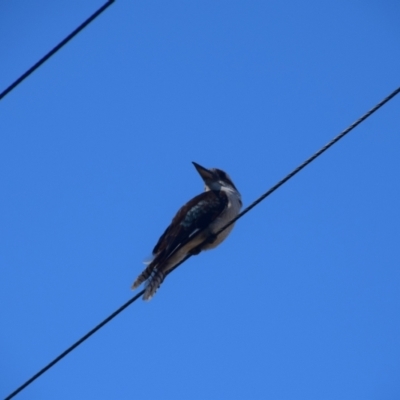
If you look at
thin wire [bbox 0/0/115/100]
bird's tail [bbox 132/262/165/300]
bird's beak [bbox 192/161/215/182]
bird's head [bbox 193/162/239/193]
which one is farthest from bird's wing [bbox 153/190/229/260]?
thin wire [bbox 0/0/115/100]

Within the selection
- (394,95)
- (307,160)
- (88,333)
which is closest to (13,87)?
(88,333)

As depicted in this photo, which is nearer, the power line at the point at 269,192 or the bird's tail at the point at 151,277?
the power line at the point at 269,192

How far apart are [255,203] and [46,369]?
177 centimetres

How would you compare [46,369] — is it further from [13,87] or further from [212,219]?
[212,219]

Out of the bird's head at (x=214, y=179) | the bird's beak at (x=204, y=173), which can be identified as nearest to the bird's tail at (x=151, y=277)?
the bird's head at (x=214, y=179)

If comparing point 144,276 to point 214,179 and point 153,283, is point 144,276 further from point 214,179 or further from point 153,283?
point 214,179

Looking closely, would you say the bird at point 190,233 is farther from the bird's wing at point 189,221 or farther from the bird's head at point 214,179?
the bird's head at point 214,179

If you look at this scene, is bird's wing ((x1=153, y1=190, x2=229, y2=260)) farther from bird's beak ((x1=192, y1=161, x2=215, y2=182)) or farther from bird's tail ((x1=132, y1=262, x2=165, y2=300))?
bird's beak ((x1=192, y1=161, x2=215, y2=182))

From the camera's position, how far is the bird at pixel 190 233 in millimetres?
8164

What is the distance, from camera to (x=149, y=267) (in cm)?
819

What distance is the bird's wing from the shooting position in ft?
27.6

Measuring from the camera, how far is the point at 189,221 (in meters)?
8.62

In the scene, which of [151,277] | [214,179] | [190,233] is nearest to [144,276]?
[151,277]

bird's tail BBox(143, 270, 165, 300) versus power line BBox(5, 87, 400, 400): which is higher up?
bird's tail BBox(143, 270, 165, 300)
